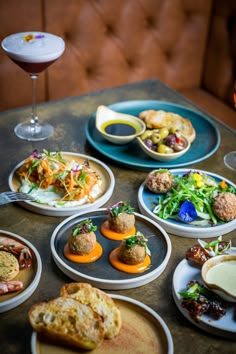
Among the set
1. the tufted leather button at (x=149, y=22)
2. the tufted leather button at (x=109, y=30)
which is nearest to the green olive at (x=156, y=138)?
the tufted leather button at (x=109, y=30)

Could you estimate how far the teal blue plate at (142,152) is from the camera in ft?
6.26

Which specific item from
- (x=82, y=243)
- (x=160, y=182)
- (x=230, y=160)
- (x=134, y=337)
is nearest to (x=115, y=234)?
(x=82, y=243)

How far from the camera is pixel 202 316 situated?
1.24 m

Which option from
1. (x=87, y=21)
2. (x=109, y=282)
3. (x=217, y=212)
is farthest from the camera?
(x=87, y=21)

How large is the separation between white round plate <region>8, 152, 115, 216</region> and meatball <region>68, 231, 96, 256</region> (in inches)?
8.1

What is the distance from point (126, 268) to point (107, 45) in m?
1.89

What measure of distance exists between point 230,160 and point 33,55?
2.73 ft

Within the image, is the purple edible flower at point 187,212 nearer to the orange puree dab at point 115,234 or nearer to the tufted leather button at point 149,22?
the orange puree dab at point 115,234

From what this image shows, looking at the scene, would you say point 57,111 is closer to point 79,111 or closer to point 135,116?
point 79,111

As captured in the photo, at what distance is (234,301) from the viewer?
4.12 ft

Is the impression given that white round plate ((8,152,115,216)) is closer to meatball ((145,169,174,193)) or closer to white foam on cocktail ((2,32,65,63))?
meatball ((145,169,174,193))

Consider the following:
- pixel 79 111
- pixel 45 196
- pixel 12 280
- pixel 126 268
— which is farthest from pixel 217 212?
pixel 79 111

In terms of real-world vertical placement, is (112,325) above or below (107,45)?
above

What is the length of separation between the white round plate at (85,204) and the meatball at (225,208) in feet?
1.15
